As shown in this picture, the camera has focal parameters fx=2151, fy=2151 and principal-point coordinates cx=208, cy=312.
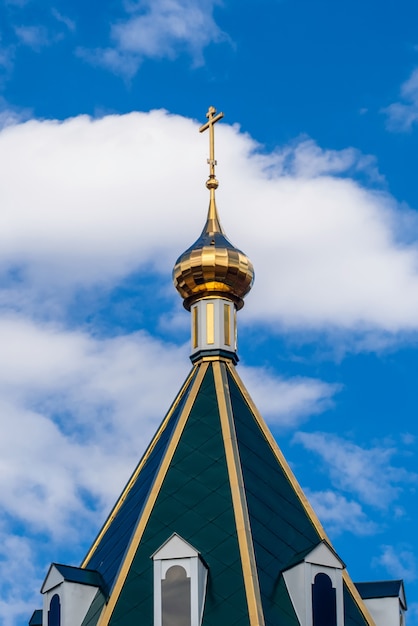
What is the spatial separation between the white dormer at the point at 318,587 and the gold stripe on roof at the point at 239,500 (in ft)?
2.48

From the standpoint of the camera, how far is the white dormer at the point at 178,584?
35438 mm

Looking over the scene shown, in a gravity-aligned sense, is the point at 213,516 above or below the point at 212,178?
below

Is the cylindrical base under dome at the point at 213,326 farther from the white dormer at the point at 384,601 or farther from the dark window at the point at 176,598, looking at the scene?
the dark window at the point at 176,598

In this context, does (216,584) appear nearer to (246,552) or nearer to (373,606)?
(246,552)

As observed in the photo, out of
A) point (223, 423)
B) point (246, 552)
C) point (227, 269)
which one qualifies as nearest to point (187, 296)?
point (227, 269)

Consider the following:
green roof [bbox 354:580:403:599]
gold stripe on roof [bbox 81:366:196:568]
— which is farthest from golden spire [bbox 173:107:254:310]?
green roof [bbox 354:580:403:599]

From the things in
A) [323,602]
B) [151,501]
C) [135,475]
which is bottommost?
[323,602]

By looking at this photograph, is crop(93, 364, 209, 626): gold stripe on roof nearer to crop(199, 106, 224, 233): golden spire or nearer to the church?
the church

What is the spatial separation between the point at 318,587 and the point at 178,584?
8.12 feet

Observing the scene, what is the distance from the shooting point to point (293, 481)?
39.1 meters

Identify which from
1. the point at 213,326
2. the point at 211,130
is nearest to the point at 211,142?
the point at 211,130

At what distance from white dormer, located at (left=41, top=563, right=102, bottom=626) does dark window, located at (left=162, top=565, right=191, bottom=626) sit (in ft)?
4.97

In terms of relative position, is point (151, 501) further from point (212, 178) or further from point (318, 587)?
point (212, 178)

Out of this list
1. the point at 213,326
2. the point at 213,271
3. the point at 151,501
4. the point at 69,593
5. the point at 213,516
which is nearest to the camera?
the point at 69,593
